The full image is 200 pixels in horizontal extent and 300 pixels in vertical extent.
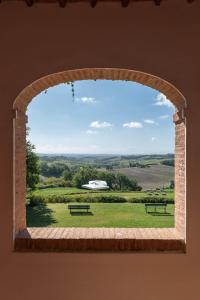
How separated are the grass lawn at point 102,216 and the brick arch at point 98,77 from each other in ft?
12.8

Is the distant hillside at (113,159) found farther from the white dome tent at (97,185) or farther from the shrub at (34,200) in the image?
the shrub at (34,200)

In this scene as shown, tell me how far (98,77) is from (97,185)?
479 cm

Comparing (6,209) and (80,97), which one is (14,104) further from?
(80,97)

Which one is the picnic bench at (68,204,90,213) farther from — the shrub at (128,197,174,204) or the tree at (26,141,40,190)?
the tree at (26,141,40,190)

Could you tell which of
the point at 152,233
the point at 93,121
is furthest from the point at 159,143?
the point at 152,233

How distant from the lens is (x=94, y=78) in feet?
12.8

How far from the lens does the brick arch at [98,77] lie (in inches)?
138

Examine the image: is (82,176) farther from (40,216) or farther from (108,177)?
(40,216)

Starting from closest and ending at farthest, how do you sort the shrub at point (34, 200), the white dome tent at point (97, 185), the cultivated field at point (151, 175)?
the cultivated field at point (151, 175), the white dome tent at point (97, 185), the shrub at point (34, 200)

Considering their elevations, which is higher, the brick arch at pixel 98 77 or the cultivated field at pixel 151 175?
the brick arch at pixel 98 77

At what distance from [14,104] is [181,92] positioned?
171cm

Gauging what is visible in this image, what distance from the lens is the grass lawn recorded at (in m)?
7.27

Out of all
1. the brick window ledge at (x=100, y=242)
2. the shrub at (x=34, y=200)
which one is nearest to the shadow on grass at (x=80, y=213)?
the shrub at (x=34, y=200)

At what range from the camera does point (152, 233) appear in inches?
146
